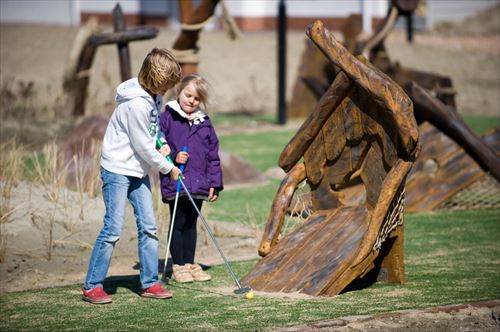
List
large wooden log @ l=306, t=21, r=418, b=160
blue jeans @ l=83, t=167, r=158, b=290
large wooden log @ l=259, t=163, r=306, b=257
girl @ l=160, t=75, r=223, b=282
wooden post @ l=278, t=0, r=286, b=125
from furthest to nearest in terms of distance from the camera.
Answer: wooden post @ l=278, t=0, r=286, b=125
girl @ l=160, t=75, r=223, b=282
large wooden log @ l=259, t=163, r=306, b=257
blue jeans @ l=83, t=167, r=158, b=290
large wooden log @ l=306, t=21, r=418, b=160

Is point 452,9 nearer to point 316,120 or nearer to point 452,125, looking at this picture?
point 452,125

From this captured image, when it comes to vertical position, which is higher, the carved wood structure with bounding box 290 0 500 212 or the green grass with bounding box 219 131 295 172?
the carved wood structure with bounding box 290 0 500 212

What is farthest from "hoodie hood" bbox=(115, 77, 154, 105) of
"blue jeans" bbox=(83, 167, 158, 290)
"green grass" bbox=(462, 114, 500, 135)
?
"green grass" bbox=(462, 114, 500, 135)

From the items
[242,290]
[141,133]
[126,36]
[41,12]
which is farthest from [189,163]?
[41,12]

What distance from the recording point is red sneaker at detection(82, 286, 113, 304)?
6227 millimetres

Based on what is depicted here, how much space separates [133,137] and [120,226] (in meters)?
0.56

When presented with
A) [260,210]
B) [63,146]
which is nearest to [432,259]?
[260,210]

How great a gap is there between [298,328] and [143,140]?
1.59m

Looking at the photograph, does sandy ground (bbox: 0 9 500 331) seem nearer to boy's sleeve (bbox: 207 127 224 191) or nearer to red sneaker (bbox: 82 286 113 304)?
red sneaker (bbox: 82 286 113 304)

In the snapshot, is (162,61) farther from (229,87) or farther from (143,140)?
(229,87)

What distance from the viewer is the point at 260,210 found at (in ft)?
32.7

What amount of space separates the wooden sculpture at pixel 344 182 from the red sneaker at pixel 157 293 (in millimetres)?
530

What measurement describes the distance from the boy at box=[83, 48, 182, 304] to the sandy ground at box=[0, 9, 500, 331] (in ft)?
3.41

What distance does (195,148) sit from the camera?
6.98 m
